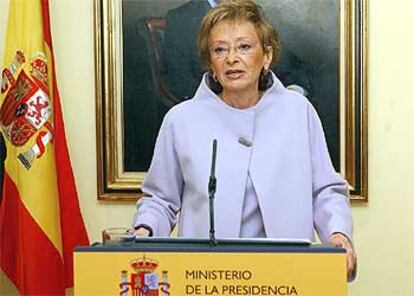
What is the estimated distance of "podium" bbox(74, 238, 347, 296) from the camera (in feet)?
3.40

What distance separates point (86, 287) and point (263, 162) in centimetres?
64

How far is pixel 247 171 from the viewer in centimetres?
155

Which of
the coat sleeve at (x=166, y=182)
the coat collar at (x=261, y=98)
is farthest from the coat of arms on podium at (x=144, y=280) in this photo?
the coat collar at (x=261, y=98)

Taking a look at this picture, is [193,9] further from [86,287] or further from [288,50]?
[86,287]

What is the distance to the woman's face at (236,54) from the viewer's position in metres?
1.59

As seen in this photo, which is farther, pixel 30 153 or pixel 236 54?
pixel 30 153

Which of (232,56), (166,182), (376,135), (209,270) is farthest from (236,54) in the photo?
(376,135)

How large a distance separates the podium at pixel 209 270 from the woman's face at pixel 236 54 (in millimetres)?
648

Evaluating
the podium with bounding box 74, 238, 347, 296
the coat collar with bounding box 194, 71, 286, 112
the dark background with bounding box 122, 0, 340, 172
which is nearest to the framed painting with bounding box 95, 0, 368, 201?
the dark background with bounding box 122, 0, 340, 172

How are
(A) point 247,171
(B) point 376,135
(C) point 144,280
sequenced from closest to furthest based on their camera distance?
(C) point 144,280 → (A) point 247,171 → (B) point 376,135

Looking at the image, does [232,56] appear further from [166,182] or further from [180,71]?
[180,71]

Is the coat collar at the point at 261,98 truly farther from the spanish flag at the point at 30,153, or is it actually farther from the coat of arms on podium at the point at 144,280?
the spanish flag at the point at 30,153

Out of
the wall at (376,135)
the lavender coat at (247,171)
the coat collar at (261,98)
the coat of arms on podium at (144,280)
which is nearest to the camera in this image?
the coat of arms on podium at (144,280)

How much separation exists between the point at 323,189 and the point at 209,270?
0.64 m
